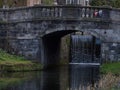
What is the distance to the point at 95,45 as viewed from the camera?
5650 cm

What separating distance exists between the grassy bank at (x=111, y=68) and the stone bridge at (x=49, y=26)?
1680mm

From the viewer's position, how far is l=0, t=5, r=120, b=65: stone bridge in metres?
42.4

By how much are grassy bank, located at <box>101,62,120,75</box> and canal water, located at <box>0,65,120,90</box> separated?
72 cm

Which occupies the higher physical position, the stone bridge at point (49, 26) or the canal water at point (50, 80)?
the stone bridge at point (49, 26)

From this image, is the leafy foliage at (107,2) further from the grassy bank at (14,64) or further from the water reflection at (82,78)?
the grassy bank at (14,64)

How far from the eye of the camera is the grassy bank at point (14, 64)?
38.6 meters

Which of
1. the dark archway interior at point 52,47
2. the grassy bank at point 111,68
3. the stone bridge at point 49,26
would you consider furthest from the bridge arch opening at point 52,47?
the grassy bank at point 111,68

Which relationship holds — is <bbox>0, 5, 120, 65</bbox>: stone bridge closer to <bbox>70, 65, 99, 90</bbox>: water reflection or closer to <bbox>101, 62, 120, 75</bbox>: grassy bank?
<bbox>101, 62, 120, 75</bbox>: grassy bank

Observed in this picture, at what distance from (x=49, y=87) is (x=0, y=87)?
2779 mm

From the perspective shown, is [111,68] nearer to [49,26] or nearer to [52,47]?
[49,26]

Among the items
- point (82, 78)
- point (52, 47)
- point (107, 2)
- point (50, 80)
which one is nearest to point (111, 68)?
point (82, 78)

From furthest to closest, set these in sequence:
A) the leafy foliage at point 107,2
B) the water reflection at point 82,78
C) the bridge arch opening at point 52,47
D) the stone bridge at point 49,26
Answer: the leafy foliage at point 107,2 → the bridge arch opening at point 52,47 → the stone bridge at point 49,26 → the water reflection at point 82,78

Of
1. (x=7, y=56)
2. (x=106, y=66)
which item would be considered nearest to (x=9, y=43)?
(x=7, y=56)

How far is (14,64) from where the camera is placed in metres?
39.0
